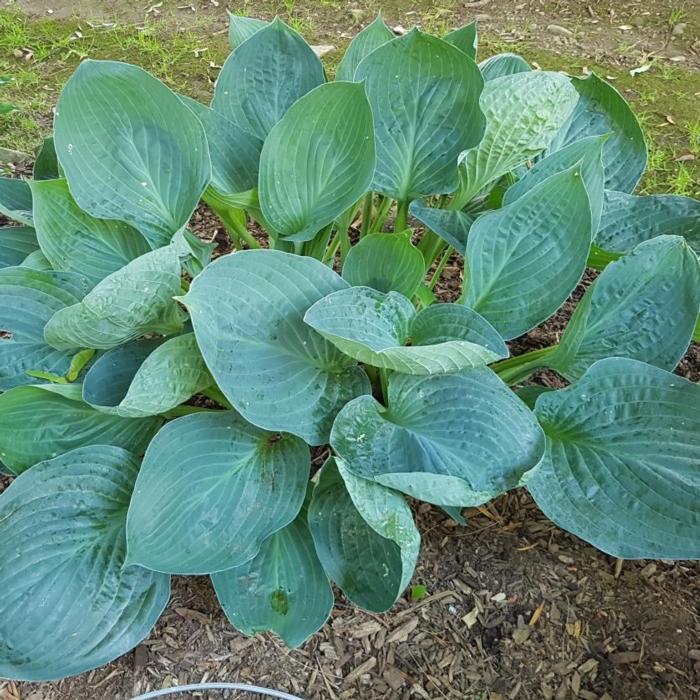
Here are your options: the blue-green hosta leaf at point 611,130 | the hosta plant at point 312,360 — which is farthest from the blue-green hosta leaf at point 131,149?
the blue-green hosta leaf at point 611,130

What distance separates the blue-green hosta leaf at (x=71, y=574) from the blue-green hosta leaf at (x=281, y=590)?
11 centimetres

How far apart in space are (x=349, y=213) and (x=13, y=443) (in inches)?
30.5

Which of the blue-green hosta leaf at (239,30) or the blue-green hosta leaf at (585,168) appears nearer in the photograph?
the blue-green hosta leaf at (585,168)

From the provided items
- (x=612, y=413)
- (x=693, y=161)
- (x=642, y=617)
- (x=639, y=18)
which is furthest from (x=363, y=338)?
(x=639, y=18)

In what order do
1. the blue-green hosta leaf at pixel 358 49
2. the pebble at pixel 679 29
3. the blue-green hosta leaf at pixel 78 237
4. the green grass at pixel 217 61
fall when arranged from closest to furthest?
1. the blue-green hosta leaf at pixel 78 237
2. the blue-green hosta leaf at pixel 358 49
3. the green grass at pixel 217 61
4. the pebble at pixel 679 29

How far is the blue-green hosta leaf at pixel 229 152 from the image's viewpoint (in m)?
1.33

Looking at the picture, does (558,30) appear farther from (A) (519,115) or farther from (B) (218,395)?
(B) (218,395)

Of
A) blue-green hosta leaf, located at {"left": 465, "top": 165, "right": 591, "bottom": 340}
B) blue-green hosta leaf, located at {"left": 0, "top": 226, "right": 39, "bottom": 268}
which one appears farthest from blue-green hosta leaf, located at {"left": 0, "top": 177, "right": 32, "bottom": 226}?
blue-green hosta leaf, located at {"left": 465, "top": 165, "right": 591, "bottom": 340}

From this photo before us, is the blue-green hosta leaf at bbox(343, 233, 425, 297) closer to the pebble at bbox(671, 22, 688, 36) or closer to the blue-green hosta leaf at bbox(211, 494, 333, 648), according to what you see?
the blue-green hosta leaf at bbox(211, 494, 333, 648)

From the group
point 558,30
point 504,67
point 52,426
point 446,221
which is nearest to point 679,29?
point 558,30

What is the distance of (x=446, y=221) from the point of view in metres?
1.33

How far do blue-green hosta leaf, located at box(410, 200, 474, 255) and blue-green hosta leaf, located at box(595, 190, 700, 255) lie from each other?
0.89 feet

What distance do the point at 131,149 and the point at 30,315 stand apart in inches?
13.3

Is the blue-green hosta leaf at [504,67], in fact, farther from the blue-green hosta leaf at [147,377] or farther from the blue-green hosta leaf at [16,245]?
the blue-green hosta leaf at [16,245]
